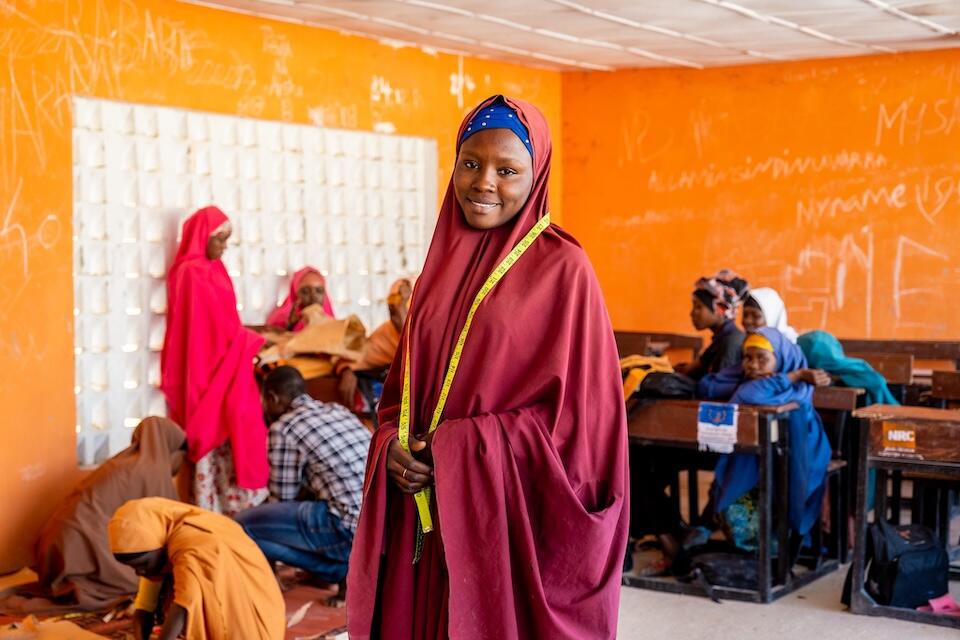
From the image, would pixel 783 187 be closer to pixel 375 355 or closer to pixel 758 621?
pixel 375 355

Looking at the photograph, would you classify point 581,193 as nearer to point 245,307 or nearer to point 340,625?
point 245,307

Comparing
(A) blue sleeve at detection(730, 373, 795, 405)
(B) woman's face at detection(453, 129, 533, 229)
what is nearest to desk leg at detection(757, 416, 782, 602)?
(A) blue sleeve at detection(730, 373, 795, 405)

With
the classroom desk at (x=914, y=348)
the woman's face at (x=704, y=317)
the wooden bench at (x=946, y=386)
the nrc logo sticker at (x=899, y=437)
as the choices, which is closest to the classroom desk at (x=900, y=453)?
the nrc logo sticker at (x=899, y=437)

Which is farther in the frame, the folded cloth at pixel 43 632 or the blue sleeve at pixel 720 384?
the blue sleeve at pixel 720 384

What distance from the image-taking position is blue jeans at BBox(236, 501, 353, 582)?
5.27 metres

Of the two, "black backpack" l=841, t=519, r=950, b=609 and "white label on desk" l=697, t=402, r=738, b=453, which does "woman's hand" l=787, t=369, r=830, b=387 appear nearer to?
"white label on desk" l=697, t=402, r=738, b=453

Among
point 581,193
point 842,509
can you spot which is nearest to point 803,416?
point 842,509

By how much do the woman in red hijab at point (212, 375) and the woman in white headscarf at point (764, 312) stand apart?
2.74 m

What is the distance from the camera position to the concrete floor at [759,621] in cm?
495

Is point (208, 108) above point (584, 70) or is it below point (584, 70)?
below

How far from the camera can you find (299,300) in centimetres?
737

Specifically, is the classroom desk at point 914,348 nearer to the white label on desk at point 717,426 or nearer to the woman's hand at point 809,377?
the woman's hand at point 809,377

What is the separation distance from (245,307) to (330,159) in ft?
3.75

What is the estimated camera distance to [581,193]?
9.48 metres
